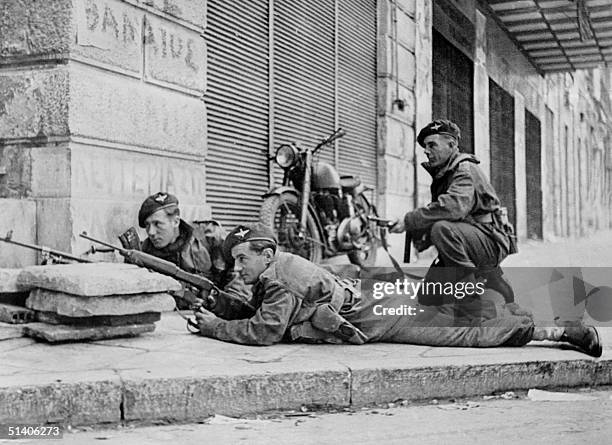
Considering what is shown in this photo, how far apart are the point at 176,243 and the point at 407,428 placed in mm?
2543

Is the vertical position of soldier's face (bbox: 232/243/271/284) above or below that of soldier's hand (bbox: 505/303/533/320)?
above

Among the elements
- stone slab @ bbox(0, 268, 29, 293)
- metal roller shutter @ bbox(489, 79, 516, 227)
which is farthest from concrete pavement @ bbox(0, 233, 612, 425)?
metal roller shutter @ bbox(489, 79, 516, 227)

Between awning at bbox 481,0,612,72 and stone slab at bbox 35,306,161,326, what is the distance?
12402 millimetres

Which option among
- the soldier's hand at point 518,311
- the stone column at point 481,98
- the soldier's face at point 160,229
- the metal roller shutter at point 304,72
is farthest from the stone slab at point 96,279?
the stone column at point 481,98

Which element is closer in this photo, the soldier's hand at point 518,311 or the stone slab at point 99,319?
the stone slab at point 99,319

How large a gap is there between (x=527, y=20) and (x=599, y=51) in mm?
3470

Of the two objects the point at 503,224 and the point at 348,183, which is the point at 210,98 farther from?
the point at 503,224

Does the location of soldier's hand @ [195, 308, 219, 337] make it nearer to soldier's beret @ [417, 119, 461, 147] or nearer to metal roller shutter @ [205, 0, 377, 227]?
soldier's beret @ [417, 119, 461, 147]

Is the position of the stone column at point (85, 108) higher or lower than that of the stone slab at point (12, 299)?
higher

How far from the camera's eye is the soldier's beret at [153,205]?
5188 mm

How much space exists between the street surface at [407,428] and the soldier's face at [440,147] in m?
1.88

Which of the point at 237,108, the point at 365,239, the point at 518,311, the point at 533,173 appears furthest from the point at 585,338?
the point at 533,173

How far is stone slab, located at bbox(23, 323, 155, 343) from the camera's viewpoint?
396 cm

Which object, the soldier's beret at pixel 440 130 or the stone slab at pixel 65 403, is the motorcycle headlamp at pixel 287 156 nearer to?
the soldier's beret at pixel 440 130
